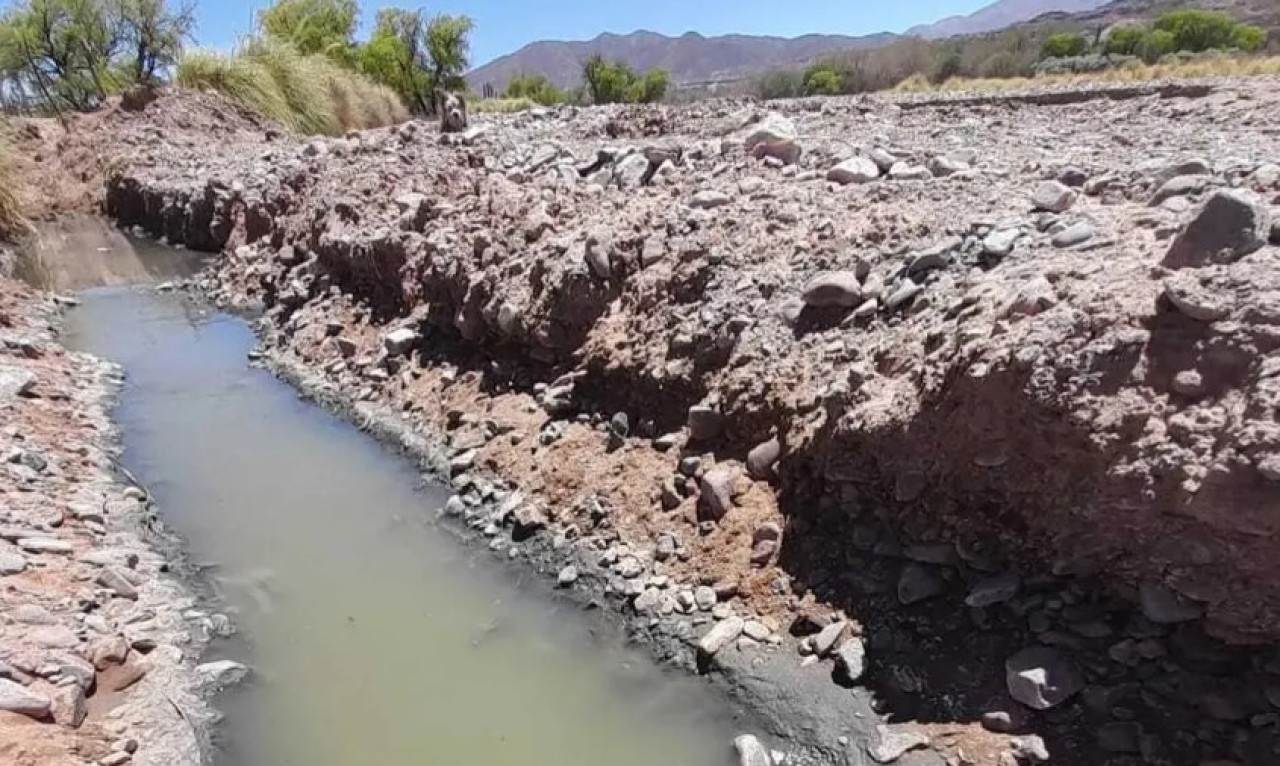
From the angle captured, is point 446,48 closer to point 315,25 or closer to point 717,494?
point 315,25

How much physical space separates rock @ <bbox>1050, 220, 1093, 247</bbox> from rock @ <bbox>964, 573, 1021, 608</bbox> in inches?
62.7

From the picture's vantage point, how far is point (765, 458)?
14.9ft

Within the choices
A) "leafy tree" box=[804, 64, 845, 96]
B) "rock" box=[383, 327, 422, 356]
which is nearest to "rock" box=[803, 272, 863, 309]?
"rock" box=[383, 327, 422, 356]

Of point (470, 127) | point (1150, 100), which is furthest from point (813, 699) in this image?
point (470, 127)

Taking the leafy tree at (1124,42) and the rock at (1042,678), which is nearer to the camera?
the rock at (1042,678)

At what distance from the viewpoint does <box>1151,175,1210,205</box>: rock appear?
443 cm

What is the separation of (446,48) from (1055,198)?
936 inches

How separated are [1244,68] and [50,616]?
19.0 meters

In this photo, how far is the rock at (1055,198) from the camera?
15.6 feet

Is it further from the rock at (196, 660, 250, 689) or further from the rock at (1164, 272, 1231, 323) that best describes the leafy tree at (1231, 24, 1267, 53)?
the rock at (196, 660, 250, 689)

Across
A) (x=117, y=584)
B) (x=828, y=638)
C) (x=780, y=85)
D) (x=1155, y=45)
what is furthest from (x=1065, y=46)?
(x=117, y=584)

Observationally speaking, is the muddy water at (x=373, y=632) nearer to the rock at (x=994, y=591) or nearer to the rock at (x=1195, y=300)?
the rock at (x=994, y=591)

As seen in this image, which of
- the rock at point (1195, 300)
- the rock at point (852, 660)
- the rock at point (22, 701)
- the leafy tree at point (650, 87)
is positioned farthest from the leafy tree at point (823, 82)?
the rock at point (22, 701)

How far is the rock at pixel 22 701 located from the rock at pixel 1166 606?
12.9 ft
